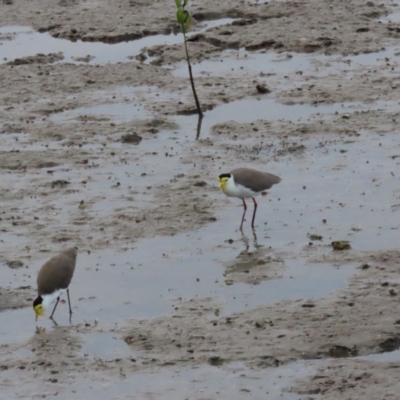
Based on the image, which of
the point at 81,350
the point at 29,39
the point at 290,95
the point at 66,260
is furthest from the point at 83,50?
the point at 81,350

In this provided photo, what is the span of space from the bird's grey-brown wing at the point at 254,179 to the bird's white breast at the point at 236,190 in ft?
0.14

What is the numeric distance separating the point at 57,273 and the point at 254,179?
10.6 ft

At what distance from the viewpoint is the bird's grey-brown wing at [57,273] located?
1058 centimetres

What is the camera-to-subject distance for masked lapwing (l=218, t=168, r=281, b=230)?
13.0 meters

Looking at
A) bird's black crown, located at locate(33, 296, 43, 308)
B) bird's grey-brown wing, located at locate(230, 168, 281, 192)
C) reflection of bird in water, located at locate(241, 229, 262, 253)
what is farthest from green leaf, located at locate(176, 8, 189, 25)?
bird's black crown, located at locate(33, 296, 43, 308)

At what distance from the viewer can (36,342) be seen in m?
10.0

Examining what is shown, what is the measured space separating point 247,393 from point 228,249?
352cm

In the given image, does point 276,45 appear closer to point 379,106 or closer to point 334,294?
point 379,106

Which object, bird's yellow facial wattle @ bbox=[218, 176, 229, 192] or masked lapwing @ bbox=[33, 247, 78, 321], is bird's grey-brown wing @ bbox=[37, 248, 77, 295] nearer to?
masked lapwing @ bbox=[33, 247, 78, 321]

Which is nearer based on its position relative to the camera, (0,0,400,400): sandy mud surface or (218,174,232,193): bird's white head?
(0,0,400,400): sandy mud surface

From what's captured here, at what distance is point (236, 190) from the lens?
12938 mm

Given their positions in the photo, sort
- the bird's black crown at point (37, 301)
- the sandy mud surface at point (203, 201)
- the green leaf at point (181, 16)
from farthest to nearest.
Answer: the green leaf at point (181, 16), the bird's black crown at point (37, 301), the sandy mud surface at point (203, 201)

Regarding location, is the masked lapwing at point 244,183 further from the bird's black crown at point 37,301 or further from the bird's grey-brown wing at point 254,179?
the bird's black crown at point 37,301

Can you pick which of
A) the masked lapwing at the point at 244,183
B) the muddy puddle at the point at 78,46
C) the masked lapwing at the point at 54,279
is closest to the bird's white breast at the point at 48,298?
the masked lapwing at the point at 54,279
